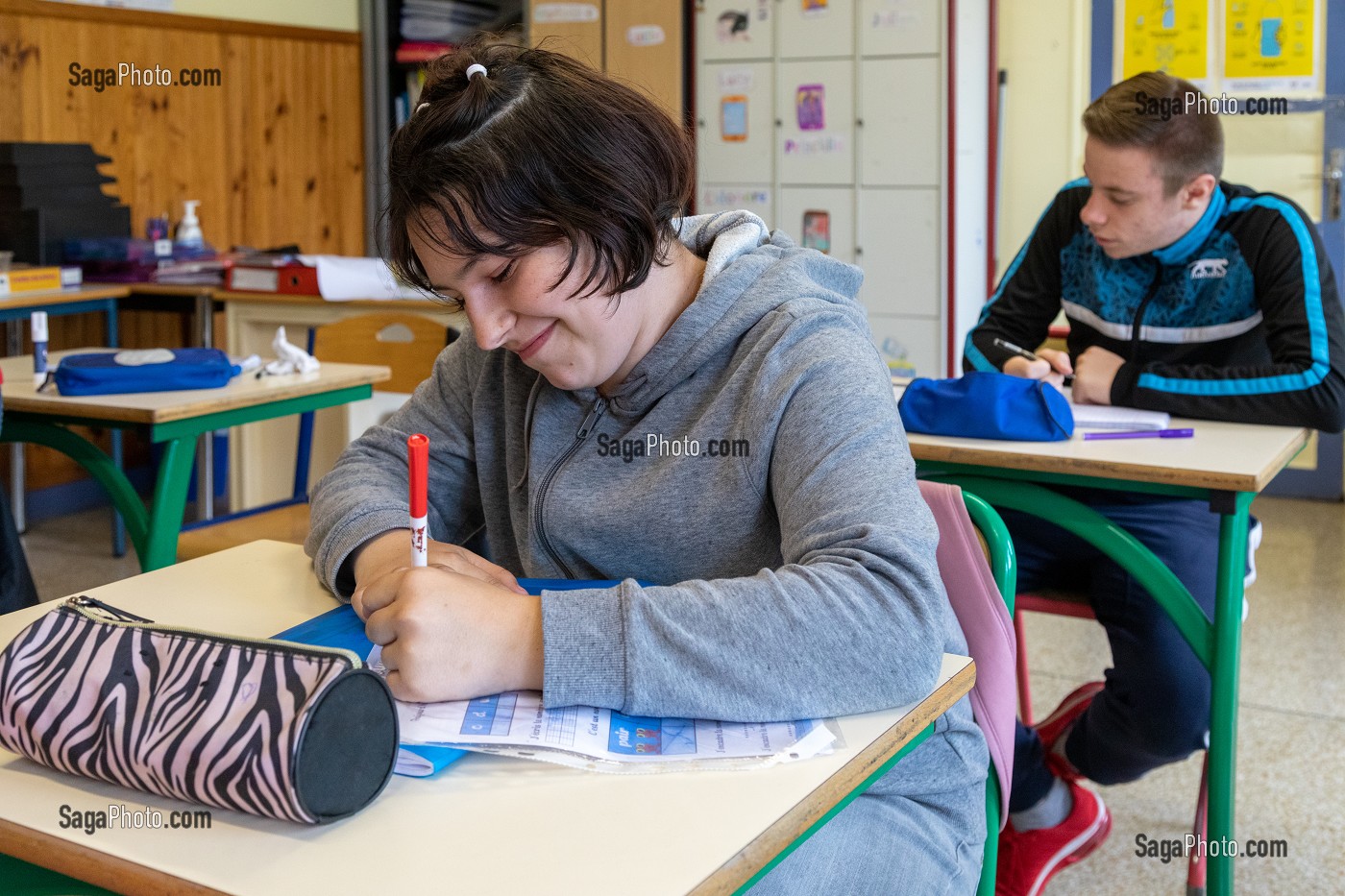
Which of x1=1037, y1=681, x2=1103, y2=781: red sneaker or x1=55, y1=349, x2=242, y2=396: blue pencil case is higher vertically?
x1=55, y1=349, x2=242, y2=396: blue pencil case

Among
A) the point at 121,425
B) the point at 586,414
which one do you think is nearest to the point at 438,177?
the point at 586,414

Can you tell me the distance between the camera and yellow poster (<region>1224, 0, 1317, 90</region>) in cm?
423

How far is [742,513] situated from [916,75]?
11.7 feet

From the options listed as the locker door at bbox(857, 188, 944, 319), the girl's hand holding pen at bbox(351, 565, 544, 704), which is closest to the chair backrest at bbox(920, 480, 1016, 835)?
the girl's hand holding pen at bbox(351, 565, 544, 704)

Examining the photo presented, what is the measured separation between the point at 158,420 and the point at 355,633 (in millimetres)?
1362

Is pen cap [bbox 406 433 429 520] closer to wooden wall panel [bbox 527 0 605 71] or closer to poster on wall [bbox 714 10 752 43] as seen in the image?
poster on wall [bbox 714 10 752 43]

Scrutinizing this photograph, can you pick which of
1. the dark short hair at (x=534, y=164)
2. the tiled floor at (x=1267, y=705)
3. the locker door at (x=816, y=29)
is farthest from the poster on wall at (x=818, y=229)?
the dark short hair at (x=534, y=164)

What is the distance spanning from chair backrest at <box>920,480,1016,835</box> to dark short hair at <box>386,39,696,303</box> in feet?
1.25

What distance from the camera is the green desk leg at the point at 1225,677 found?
5.84ft

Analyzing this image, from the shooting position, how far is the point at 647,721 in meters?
0.92

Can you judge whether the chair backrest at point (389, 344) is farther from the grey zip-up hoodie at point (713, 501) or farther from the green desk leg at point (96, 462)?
the grey zip-up hoodie at point (713, 501)

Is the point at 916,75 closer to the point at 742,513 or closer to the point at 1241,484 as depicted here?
the point at 1241,484

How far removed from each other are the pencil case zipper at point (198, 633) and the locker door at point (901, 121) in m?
3.85

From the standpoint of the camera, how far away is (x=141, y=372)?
2486mm
